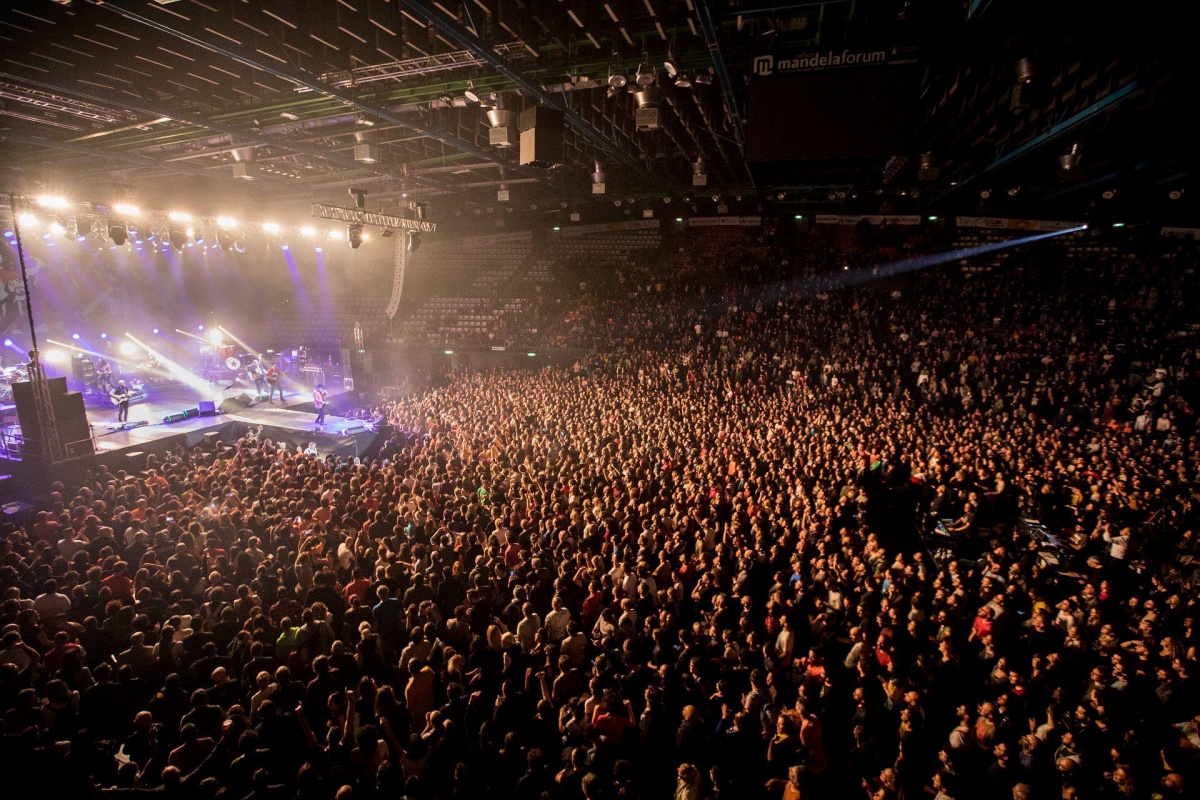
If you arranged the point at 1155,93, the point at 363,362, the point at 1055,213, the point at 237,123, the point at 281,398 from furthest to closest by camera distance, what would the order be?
the point at 363,362 → the point at 281,398 → the point at 1055,213 → the point at 237,123 → the point at 1155,93

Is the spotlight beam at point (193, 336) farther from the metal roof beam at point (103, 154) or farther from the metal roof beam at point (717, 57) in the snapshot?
the metal roof beam at point (717, 57)

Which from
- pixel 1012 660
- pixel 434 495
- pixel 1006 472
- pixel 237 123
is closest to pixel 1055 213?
pixel 1006 472

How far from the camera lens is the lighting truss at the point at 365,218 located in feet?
38.1

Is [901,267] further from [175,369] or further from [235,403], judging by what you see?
[175,369]

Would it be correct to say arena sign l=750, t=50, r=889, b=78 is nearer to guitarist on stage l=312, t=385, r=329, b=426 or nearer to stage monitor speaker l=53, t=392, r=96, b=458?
stage monitor speaker l=53, t=392, r=96, b=458

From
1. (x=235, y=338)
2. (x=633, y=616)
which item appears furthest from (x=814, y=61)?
(x=235, y=338)

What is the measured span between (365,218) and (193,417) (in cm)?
743

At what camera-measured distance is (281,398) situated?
17594 millimetres

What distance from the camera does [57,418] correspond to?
995 centimetres

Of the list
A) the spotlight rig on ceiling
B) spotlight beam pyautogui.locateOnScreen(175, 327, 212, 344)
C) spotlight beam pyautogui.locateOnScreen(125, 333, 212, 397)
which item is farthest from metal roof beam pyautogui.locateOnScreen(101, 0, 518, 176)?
spotlight beam pyautogui.locateOnScreen(175, 327, 212, 344)

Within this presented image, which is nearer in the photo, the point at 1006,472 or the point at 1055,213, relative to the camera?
the point at 1006,472

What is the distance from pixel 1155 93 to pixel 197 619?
13.0 m

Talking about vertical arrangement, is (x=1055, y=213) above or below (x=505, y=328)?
above

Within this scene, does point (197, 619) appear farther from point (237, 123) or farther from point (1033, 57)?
point (1033, 57)
